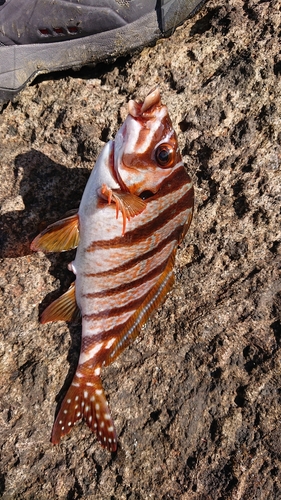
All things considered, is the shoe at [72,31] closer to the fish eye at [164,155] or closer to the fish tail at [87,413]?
the fish eye at [164,155]

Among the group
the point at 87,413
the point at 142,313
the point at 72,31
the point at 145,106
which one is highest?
the point at 72,31

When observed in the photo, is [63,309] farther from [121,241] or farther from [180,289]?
[180,289]

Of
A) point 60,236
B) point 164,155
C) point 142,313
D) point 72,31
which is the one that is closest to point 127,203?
point 164,155

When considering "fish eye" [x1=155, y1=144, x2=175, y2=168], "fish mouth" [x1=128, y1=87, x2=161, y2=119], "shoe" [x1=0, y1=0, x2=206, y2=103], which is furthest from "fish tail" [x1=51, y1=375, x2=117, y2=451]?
"shoe" [x1=0, y1=0, x2=206, y2=103]

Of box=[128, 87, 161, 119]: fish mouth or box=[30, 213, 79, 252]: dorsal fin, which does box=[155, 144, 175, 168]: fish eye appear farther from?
box=[30, 213, 79, 252]: dorsal fin

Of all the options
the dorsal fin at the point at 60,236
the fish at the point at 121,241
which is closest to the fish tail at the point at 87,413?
the fish at the point at 121,241

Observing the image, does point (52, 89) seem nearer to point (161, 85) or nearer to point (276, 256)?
point (161, 85)
